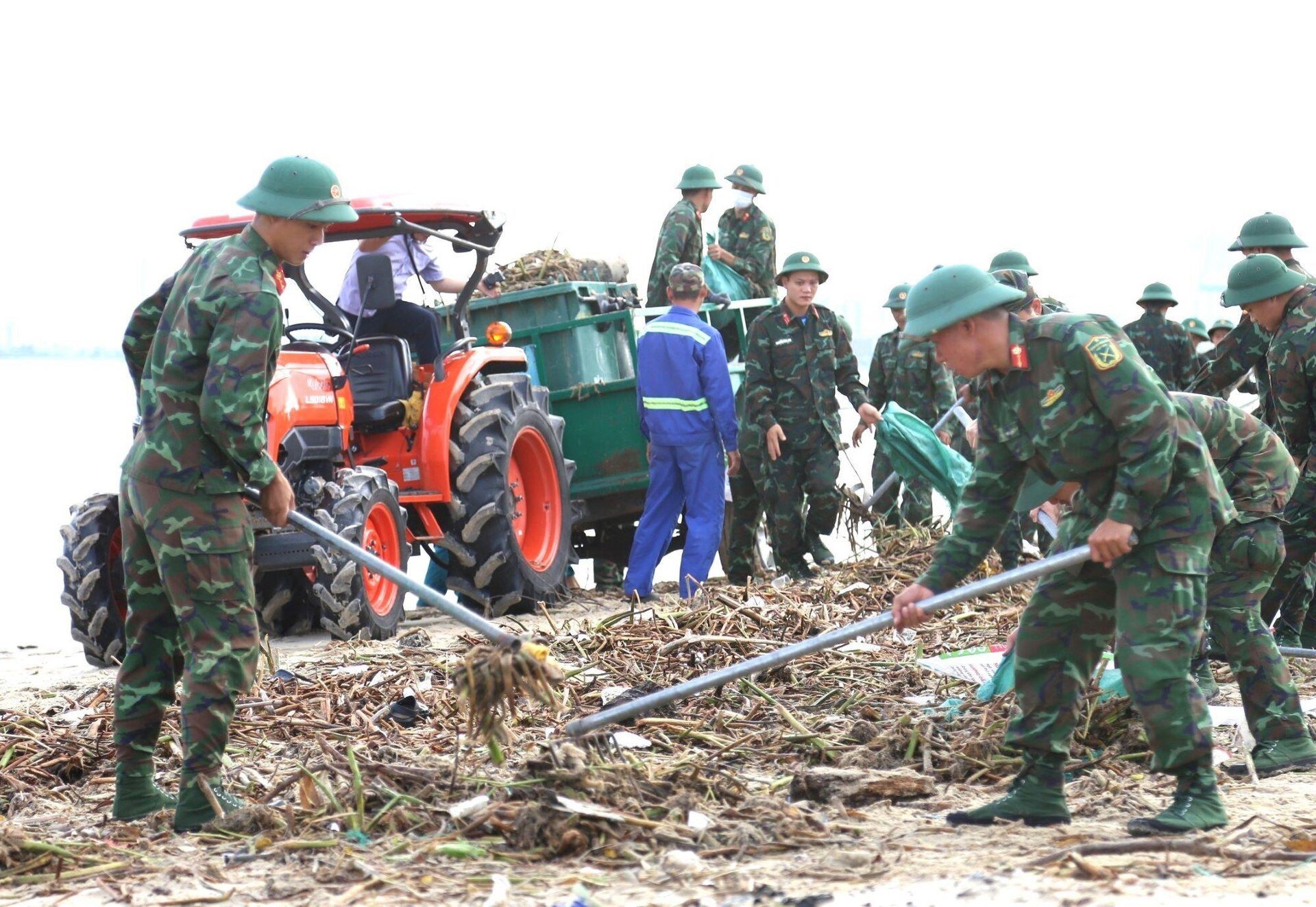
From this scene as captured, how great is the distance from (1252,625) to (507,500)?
4.89m

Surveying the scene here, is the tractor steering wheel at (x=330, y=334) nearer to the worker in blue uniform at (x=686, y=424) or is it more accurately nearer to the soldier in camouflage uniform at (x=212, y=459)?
the worker in blue uniform at (x=686, y=424)

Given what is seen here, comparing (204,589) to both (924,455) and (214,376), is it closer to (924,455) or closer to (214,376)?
(214,376)

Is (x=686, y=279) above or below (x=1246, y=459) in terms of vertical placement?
above

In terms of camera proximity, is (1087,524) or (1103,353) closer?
(1103,353)

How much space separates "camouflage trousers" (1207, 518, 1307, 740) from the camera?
5617mm

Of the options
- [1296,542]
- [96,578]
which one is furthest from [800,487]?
[96,578]

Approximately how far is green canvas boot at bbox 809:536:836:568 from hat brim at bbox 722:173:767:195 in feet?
9.05

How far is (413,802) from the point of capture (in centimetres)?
488

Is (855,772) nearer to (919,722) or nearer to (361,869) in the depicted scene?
(919,722)

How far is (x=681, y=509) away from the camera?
10.6 meters

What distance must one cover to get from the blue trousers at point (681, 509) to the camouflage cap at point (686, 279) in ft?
3.17

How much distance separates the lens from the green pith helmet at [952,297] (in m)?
4.63

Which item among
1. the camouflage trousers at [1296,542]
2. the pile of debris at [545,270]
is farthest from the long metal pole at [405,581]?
the pile of debris at [545,270]

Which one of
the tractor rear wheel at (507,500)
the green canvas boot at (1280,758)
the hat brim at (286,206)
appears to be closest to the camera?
the hat brim at (286,206)
